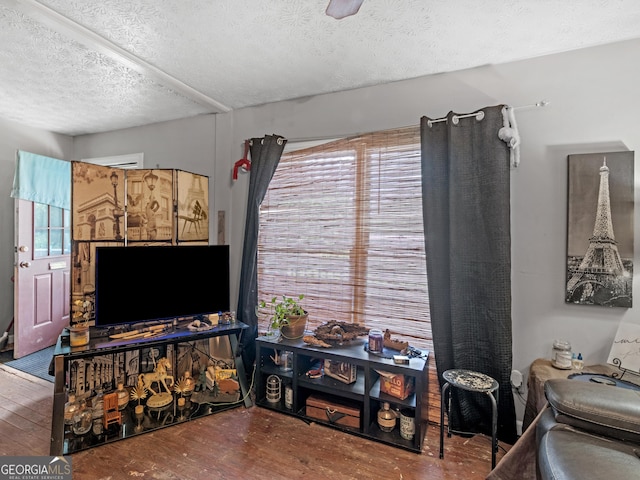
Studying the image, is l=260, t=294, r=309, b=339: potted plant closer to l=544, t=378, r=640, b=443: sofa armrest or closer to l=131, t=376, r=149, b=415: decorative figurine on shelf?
l=131, t=376, r=149, b=415: decorative figurine on shelf

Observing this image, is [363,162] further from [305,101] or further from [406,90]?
[305,101]

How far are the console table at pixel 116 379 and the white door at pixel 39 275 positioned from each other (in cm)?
128

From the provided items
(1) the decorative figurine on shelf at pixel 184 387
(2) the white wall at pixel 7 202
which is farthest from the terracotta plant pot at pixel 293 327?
(2) the white wall at pixel 7 202

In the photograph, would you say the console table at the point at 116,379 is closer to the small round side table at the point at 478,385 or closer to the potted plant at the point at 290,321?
the potted plant at the point at 290,321

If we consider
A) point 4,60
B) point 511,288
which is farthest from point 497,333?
point 4,60

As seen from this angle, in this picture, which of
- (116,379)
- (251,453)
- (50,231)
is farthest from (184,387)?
(50,231)

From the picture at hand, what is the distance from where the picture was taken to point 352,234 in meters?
2.61

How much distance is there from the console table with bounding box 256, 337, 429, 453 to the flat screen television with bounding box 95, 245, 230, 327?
53 centimetres

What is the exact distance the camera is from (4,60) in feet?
7.63

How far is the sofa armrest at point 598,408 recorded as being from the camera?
1229 millimetres

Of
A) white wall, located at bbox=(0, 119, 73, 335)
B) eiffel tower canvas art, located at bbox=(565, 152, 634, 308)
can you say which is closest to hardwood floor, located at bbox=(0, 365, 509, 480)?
eiffel tower canvas art, located at bbox=(565, 152, 634, 308)

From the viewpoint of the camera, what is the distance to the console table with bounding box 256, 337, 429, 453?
204cm

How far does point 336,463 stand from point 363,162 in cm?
193

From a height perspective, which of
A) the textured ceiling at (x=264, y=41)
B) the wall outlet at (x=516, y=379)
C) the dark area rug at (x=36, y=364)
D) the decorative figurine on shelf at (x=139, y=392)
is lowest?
the dark area rug at (x=36, y=364)
